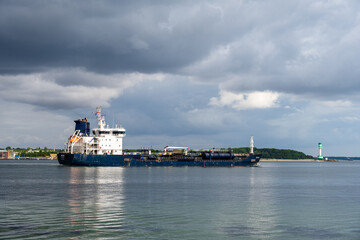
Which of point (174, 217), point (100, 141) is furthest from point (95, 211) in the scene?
point (100, 141)

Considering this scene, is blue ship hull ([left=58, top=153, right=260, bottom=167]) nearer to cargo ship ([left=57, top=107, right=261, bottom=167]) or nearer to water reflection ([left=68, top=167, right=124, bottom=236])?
cargo ship ([left=57, top=107, right=261, bottom=167])

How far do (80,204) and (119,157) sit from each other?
99.5 meters

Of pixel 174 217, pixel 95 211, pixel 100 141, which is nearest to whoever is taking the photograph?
pixel 174 217

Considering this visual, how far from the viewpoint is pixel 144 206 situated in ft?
146

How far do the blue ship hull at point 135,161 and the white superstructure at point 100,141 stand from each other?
3.06 m

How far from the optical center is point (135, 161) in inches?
6083

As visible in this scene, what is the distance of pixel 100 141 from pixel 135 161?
18368 millimetres

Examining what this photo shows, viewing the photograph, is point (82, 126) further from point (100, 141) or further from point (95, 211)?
point (95, 211)

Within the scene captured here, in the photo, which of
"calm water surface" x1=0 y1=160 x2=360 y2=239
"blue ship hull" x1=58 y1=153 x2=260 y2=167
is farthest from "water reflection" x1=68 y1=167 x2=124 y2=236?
"blue ship hull" x1=58 y1=153 x2=260 y2=167

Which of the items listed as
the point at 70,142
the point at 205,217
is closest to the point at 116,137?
the point at 70,142

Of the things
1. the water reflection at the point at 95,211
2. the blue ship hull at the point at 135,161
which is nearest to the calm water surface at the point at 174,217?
the water reflection at the point at 95,211

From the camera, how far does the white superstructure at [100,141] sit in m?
142

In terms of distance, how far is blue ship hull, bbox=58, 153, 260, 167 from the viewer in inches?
5492

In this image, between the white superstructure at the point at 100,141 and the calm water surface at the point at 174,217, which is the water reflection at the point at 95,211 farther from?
the white superstructure at the point at 100,141
